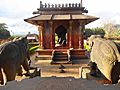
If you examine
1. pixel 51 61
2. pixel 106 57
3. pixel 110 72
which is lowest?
pixel 51 61

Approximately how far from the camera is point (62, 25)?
1547cm

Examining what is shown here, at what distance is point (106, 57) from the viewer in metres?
5.26

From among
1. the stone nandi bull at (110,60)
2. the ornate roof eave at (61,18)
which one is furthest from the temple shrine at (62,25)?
the stone nandi bull at (110,60)

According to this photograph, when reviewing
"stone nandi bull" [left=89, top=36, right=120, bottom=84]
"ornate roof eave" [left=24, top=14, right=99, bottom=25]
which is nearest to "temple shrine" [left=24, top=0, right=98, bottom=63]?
"ornate roof eave" [left=24, top=14, right=99, bottom=25]

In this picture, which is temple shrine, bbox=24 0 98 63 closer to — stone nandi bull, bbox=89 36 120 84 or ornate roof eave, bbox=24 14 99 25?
ornate roof eave, bbox=24 14 99 25

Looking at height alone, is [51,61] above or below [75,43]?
below

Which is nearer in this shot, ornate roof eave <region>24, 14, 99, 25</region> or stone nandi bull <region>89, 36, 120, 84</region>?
stone nandi bull <region>89, 36, 120, 84</region>

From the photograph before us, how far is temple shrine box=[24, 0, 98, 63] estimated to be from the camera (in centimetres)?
1438

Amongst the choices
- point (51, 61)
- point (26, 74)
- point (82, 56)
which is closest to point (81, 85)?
point (26, 74)

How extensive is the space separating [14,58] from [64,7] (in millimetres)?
10716

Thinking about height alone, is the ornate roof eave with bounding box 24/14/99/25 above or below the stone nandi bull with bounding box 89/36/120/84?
above

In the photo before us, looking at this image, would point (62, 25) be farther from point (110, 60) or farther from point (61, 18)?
point (110, 60)

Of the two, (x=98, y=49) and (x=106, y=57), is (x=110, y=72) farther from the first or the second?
(x=98, y=49)

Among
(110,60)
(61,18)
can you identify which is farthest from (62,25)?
(110,60)
